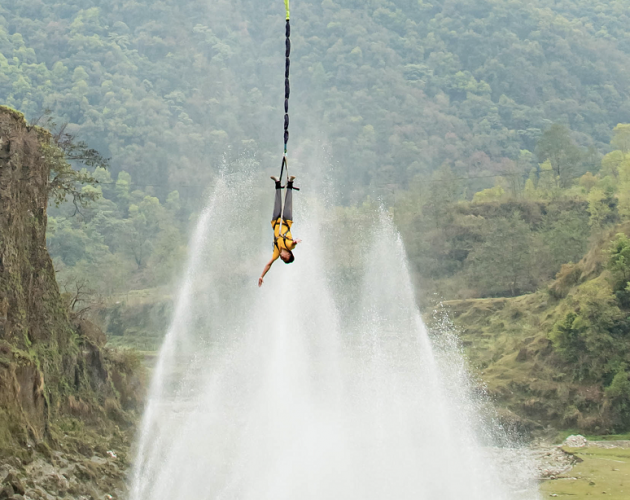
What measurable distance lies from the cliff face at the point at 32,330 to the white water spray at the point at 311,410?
3.01 m

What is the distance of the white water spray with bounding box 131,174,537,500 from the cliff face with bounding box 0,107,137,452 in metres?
3.01

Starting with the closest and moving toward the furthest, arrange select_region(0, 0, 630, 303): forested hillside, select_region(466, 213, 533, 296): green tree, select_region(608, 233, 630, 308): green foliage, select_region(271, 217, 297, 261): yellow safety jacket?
select_region(271, 217, 297, 261): yellow safety jacket < select_region(608, 233, 630, 308): green foliage < select_region(466, 213, 533, 296): green tree < select_region(0, 0, 630, 303): forested hillside

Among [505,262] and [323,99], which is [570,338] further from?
[323,99]

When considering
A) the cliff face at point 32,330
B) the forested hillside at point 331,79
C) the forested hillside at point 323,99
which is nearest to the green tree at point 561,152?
the forested hillside at point 323,99

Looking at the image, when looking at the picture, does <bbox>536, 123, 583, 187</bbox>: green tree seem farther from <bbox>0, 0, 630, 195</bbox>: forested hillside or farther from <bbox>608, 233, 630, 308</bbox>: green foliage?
<bbox>608, 233, 630, 308</bbox>: green foliage

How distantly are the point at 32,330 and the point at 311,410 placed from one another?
12665 mm

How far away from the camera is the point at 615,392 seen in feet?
127

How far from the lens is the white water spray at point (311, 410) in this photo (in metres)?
26.1

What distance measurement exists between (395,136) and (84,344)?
4009 inches

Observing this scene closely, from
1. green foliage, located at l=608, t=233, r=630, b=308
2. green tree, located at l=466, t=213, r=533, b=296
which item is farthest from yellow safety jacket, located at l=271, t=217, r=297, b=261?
green tree, located at l=466, t=213, r=533, b=296

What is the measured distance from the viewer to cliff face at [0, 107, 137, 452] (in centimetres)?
2141

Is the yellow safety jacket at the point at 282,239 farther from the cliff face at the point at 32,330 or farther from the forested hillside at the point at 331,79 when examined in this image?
the forested hillside at the point at 331,79

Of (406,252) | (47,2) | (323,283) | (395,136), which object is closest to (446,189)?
(406,252)

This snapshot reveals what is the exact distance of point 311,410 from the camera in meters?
33.6
